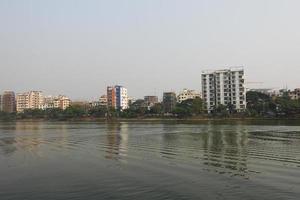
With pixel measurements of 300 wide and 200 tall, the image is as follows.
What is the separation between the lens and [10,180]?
→ 15492mm

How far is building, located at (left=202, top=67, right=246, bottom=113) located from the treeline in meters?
3.79

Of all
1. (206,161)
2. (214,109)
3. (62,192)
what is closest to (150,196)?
(62,192)

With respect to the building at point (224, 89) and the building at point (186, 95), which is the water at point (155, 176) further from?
the building at point (186, 95)

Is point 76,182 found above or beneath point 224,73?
beneath

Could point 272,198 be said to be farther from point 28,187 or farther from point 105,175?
point 28,187

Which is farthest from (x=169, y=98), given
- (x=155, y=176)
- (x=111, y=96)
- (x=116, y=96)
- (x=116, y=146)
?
(x=155, y=176)

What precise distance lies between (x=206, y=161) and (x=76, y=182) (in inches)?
297

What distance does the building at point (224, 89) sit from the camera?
128 metres

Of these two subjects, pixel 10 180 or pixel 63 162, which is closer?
pixel 10 180

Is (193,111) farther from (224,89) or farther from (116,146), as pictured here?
(116,146)

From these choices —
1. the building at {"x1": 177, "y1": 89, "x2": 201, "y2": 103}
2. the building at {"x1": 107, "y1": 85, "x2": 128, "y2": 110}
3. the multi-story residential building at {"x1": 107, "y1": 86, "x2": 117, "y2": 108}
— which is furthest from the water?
the multi-story residential building at {"x1": 107, "y1": 86, "x2": 117, "y2": 108}

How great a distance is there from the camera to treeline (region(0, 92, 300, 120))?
342 feet

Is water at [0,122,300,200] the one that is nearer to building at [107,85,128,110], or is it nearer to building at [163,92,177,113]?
building at [163,92,177,113]

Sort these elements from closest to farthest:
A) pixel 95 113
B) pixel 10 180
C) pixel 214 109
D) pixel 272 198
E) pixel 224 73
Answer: pixel 272 198 → pixel 10 180 → pixel 214 109 → pixel 224 73 → pixel 95 113
